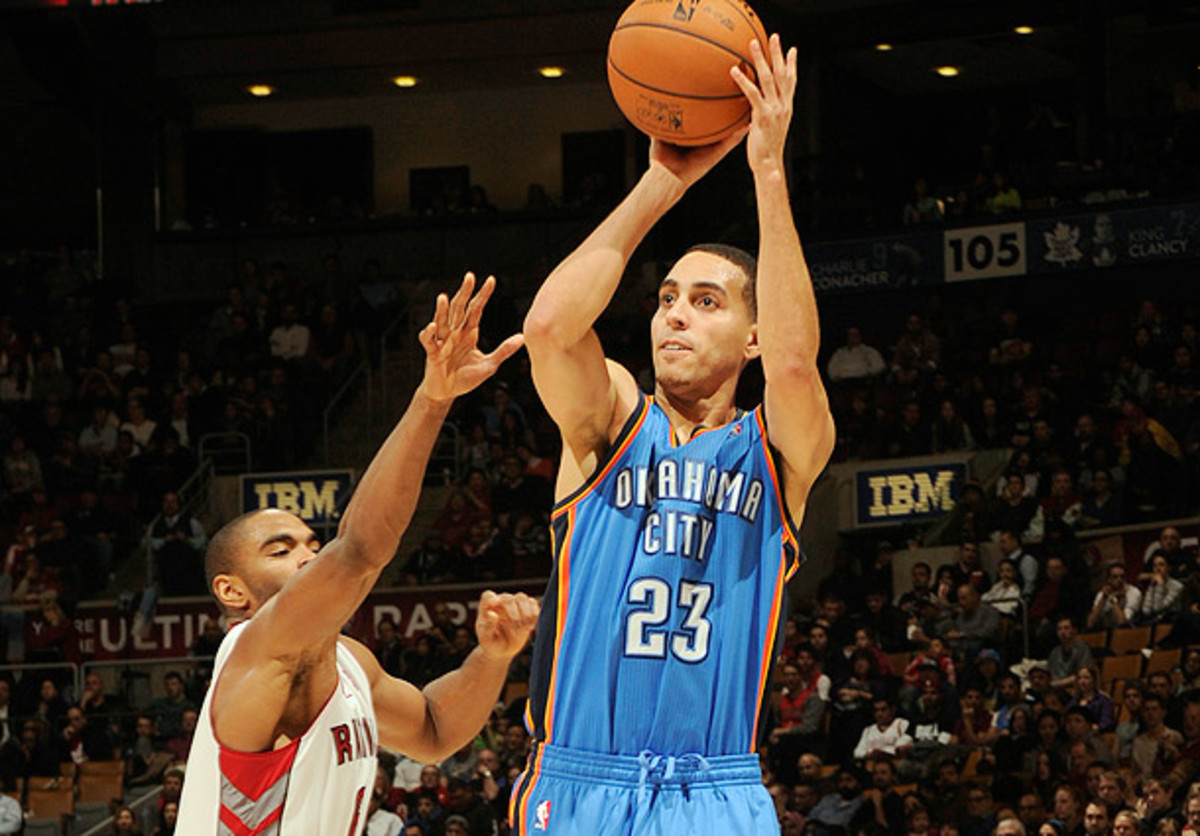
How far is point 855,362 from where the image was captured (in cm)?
1953

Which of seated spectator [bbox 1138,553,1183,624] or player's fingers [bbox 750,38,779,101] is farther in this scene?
seated spectator [bbox 1138,553,1183,624]

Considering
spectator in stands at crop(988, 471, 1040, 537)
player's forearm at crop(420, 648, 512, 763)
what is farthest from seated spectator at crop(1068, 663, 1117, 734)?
player's forearm at crop(420, 648, 512, 763)

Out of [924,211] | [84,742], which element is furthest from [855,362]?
[84,742]

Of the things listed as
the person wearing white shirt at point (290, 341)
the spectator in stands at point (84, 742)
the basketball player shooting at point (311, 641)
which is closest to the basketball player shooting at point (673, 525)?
the basketball player shooting at point (311, 641)

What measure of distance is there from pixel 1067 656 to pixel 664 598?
956 cm

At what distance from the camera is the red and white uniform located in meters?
4.84

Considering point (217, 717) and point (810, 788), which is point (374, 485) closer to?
point (217, 717)

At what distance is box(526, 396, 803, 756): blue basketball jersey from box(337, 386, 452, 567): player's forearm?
1.23 feet

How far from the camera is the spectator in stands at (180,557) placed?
1794 cm

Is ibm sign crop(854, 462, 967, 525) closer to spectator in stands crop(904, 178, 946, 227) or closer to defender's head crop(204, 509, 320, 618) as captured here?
spectator in stands crop(904, 178, 946, 227)

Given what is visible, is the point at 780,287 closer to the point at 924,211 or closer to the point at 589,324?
the point at 589,324

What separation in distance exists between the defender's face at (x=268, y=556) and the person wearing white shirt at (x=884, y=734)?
331 inches

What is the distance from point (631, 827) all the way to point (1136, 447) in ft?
41.7

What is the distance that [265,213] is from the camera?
26.1m
